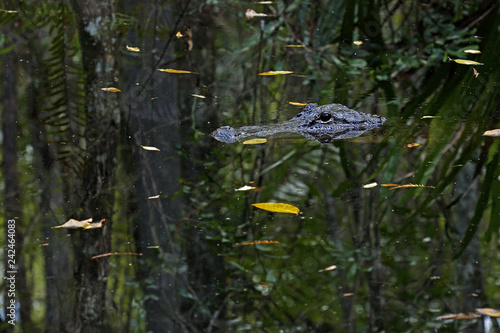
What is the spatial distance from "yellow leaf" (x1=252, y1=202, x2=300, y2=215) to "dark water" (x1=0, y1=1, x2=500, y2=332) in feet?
0.13

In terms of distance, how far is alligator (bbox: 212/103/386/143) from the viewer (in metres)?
4.05

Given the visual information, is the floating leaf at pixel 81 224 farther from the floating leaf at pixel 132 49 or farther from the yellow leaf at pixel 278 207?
the floating leaf at pixel 132 49

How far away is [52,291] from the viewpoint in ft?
8.32

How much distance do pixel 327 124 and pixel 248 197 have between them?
118 cm

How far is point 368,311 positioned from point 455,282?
1.34 feet

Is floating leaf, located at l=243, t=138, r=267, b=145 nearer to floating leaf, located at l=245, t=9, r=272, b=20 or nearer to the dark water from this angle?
the dark water

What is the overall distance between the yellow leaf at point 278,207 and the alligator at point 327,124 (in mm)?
1023

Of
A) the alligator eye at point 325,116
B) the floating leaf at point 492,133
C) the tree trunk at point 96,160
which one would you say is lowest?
the tree trunk at point 96,160

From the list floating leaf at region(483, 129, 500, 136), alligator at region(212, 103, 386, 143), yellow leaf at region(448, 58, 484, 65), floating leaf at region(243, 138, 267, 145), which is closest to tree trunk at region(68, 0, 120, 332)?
floating leaf at region(243, 138, 267, 145)

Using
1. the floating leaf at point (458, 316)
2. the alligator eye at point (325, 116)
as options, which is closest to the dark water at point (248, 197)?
the floating leaf at point (458, 316)

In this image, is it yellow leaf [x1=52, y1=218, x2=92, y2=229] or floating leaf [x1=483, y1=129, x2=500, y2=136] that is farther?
floating leaf [x1=483, y1=129, x2=500, y2=136]

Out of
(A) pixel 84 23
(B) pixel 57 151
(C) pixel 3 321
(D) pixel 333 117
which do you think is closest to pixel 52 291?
(C) pixel 3 321

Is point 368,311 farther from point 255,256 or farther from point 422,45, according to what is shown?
point 422,45

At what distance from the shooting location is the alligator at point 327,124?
13.3ft
